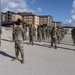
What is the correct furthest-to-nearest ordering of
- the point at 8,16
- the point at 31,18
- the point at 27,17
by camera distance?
the point at 27,17 < the point at 31,18 < the point at 8,16

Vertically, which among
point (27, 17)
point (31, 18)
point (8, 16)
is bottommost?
point (31, 18)

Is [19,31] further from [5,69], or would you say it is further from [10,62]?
[5,69]

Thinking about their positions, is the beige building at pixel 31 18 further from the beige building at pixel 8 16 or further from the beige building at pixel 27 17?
the beige building at pixel 8 16

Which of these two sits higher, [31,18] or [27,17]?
[27,17]

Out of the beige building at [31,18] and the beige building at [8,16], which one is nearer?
the beige building at [8,16]

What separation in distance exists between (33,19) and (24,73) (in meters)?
137

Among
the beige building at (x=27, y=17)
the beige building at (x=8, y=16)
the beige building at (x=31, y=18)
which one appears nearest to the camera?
the beige building at (x=8, y=16)

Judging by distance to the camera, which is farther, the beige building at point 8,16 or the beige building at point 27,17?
the beige building at point 27,17

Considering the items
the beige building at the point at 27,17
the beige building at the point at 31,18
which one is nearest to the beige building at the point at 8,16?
the beige building at the point at 27,17

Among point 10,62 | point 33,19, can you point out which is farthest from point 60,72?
point 33,19

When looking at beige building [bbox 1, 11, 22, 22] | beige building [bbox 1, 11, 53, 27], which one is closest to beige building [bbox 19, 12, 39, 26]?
beige building [bbox 1, 11, 53, 27]

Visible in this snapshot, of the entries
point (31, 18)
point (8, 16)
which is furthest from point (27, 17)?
point (8, 16)

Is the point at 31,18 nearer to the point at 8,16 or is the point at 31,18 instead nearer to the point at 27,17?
the point at 27,17

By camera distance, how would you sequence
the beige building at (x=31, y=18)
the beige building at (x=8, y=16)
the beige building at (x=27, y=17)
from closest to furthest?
the beige building at (x=8, y=16)
the beige building at (x=27, y=17)
the beige building at (x=31, y=18)
